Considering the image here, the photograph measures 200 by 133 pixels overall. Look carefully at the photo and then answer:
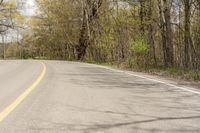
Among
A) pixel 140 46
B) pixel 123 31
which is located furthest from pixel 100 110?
pixel 123 31

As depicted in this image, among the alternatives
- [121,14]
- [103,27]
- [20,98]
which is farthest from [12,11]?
[20,98]

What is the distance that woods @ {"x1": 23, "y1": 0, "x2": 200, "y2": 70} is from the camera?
1040 inches

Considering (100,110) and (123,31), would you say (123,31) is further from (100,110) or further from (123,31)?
(100,110)

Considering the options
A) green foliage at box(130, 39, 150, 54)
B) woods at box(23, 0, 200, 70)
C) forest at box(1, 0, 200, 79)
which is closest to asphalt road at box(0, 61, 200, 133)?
forest at box(1, 0, 200, 79)

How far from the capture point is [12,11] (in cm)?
6347

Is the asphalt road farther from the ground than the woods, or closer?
closer

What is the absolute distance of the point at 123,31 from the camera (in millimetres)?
37469

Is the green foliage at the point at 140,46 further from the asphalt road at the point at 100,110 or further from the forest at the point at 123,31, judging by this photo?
the asphalt road at the point at 100,110

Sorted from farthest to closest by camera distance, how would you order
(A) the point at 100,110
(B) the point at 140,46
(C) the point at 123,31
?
1. (C) the point at 123,31
2. (B) the point at 140,46
3. (A) the point at 100,110

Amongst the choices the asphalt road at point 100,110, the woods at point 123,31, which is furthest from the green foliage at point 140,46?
the asphalt road at point 100,110

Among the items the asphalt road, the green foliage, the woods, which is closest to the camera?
the asphalt road

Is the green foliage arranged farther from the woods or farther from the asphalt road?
the asphalt road

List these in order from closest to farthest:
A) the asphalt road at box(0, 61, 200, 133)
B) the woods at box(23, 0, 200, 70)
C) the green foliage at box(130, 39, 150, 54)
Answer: the asphalt road at box(0, 61, 200, 133)
the green foliage at box(130, 39, 150, 54)
the woods at box(23, 0, 200, 70)

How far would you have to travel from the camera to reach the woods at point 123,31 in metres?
26.4
